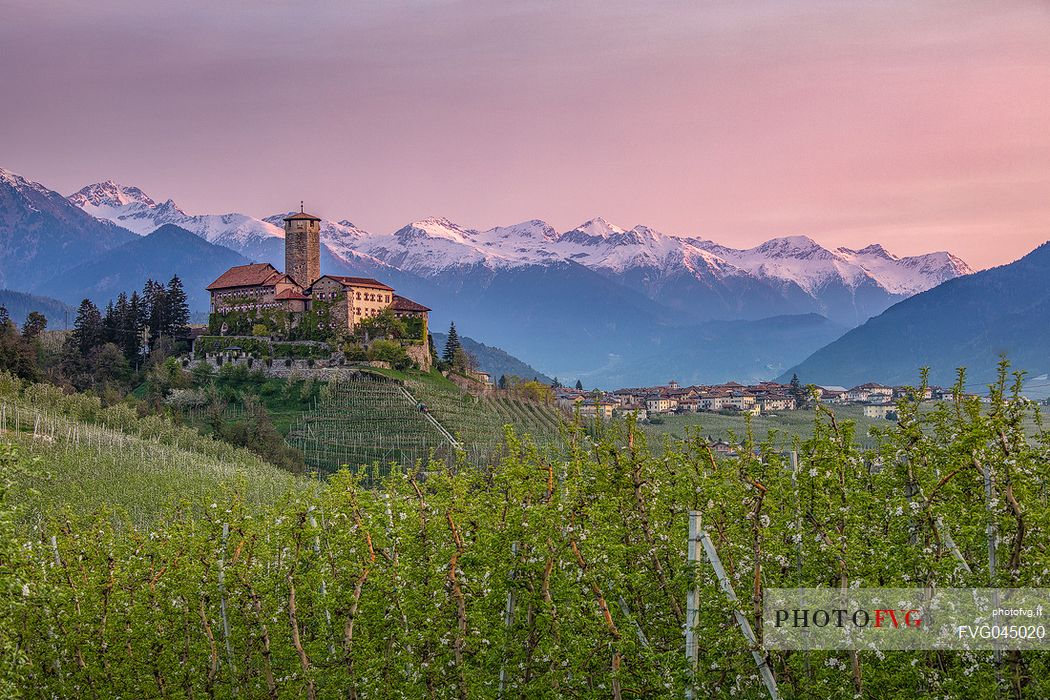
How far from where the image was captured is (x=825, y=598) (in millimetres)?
10367

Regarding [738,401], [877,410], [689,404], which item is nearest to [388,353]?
[689,404]

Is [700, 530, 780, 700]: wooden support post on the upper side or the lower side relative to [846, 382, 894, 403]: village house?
lower

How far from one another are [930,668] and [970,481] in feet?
8.08

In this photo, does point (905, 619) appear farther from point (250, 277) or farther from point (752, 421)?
point (752, 421)

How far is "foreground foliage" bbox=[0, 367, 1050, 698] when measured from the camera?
10.4 m

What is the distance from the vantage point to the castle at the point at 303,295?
351ft

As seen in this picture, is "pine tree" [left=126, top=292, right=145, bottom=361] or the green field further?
the green field

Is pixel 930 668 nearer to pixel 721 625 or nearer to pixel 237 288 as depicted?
pixel 721 625

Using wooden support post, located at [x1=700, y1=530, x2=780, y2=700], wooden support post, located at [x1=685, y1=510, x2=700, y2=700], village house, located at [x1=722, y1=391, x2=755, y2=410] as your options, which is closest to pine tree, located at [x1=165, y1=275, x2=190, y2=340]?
village house, located at [x1=722, y1=391, x2=755, y2=410]

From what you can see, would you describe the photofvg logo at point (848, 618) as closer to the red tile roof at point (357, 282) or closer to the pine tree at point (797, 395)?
the red tile roof at point (357, 282)

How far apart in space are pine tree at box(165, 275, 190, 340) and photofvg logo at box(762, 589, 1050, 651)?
348 feet

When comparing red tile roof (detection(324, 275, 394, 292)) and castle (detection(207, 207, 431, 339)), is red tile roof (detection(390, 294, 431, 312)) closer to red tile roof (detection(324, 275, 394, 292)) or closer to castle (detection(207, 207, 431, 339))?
castle (detection(207, 207, 431, 339))

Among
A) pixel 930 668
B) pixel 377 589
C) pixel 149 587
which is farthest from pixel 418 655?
pixel 930 668

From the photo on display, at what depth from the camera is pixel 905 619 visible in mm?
10039
